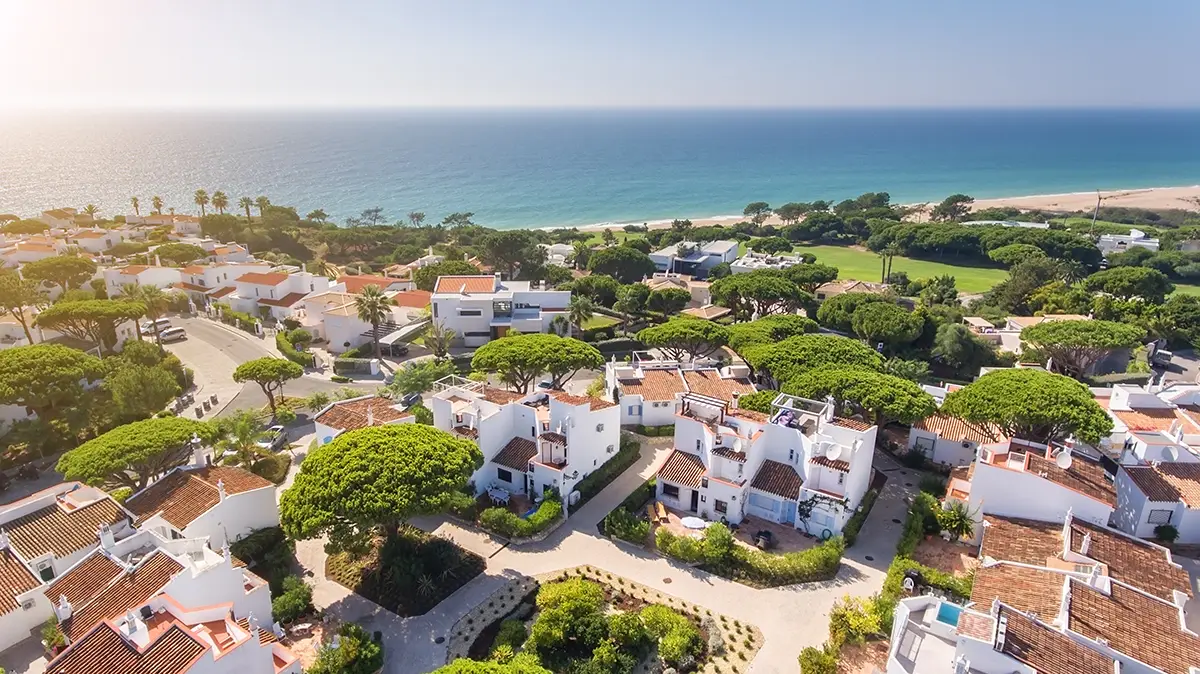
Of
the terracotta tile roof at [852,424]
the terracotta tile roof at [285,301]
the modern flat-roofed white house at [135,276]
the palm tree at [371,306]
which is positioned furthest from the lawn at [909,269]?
the modern flat-roofed white house at [135,276]

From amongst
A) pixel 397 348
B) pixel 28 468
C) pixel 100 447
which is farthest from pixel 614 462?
pixel 28 468

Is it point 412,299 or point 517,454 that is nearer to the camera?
point 517,454

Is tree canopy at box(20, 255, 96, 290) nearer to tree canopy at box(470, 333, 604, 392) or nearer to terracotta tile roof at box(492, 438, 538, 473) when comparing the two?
tree canopy at box(470, 333, 604, 392)

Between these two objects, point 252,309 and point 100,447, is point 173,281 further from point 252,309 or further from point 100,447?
point 100,447

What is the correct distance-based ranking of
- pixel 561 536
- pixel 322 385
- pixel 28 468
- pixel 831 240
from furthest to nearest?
pixel 831 240, pixel 322 385, pixel 28 468, pixel 561 536

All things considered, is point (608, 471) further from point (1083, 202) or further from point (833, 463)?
point (1083, 202)

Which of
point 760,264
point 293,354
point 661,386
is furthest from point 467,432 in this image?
point 760,264
